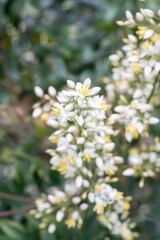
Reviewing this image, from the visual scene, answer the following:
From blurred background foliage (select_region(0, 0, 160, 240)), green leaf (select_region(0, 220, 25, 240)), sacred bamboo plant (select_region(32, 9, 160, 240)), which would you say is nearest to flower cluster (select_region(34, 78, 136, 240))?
sacred bamboo plant (select_region(32, 9, 160, 240))

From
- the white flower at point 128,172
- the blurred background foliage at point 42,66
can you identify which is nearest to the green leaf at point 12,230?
the blurred background foliage at point 42,66

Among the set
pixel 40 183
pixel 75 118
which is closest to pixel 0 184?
pixel 40 183

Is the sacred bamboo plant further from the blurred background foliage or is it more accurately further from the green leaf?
the blurred background foliage

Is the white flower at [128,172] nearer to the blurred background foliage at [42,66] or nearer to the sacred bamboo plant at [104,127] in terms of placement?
the sacred bamboo plant at [104,127]

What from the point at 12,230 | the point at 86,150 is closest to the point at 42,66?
the point at 12,230

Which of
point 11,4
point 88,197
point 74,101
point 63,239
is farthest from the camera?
point 11,4

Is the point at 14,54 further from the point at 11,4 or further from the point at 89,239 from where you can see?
the point at 89,239

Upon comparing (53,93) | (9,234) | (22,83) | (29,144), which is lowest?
(9,234)
